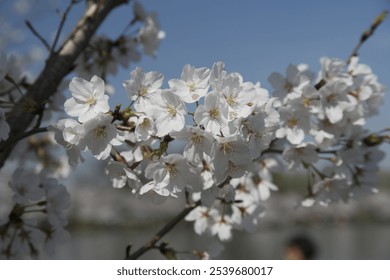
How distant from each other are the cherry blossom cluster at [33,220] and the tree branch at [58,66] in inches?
5.6

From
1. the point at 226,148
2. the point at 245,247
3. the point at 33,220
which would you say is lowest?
the point at 226,148

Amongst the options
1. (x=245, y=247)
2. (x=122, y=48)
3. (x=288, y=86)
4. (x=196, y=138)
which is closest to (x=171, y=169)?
(x=196, y=138)

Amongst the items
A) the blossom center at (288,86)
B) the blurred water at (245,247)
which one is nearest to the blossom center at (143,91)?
the blossom center at (288,86)

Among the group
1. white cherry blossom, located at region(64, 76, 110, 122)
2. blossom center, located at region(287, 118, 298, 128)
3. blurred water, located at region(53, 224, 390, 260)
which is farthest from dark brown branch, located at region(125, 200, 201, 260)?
blurred water, located at region(53, 224, 390, 260)

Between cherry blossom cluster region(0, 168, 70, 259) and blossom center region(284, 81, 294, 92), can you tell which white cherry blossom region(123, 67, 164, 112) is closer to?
cherry blossom cluster region(0, 168, 70, 259)

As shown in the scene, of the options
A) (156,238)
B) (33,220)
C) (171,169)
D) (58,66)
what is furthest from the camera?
(58,66)

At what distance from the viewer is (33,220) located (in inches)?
85.3

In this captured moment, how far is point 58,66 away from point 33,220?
2.09ft

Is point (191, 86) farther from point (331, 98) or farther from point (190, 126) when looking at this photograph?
point (331, 98)

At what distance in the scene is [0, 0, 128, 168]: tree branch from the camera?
202 cm

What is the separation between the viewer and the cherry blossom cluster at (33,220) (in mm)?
2014

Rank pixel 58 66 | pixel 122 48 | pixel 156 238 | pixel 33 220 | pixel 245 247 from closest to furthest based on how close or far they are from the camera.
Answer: pixel 156 238 → pixel 33 220 → pixel 58 66 → pixel 122 48 → pixel 245 247

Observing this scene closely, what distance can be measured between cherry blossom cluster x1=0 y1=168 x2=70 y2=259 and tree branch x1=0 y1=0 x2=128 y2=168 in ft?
0.47

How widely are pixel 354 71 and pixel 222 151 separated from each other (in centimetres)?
107
